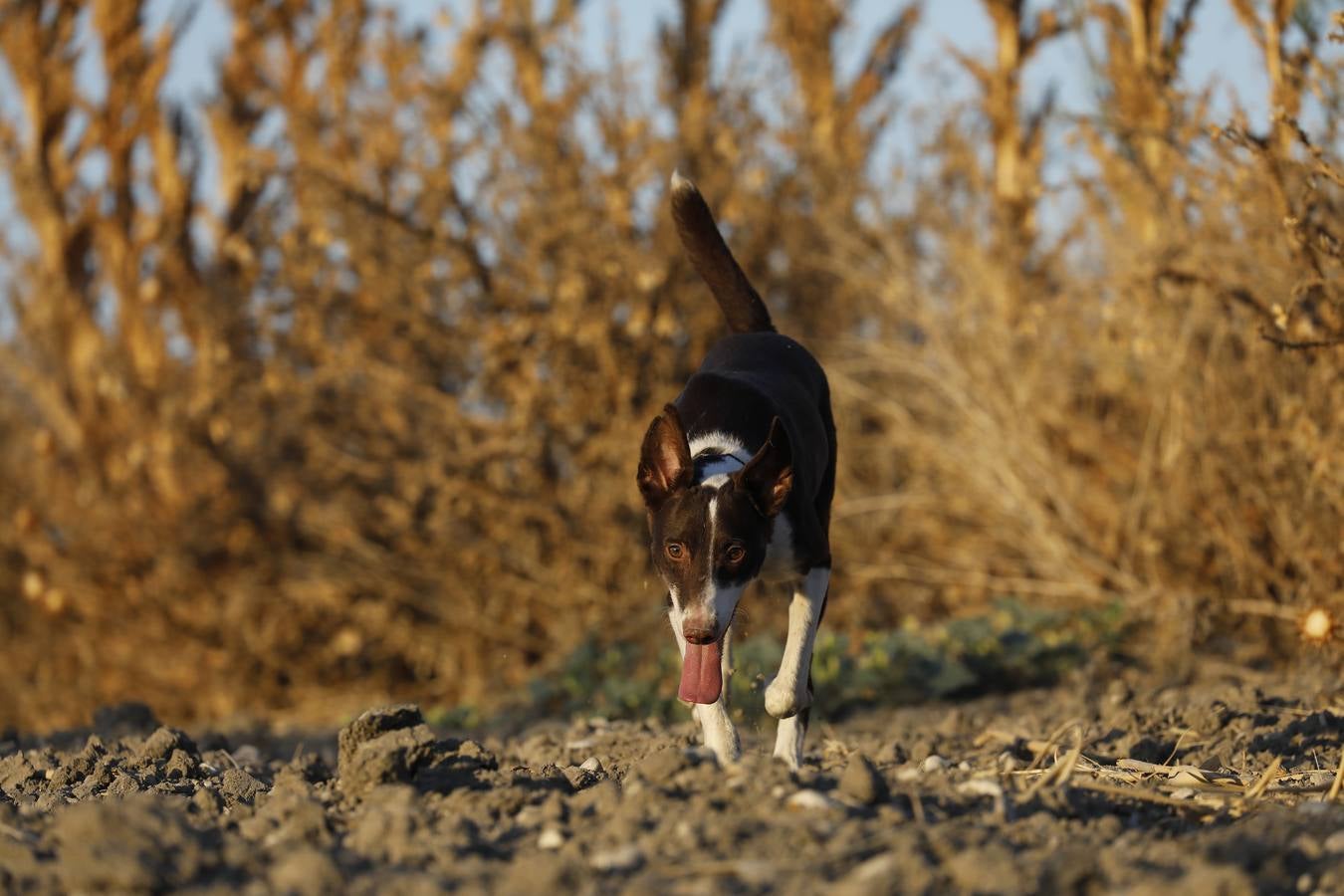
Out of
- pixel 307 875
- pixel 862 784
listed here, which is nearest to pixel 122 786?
pixel 307 875

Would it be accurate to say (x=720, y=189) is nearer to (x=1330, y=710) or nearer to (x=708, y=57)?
(x=708, y=57)

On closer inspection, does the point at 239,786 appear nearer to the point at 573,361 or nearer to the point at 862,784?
the point at 862,784

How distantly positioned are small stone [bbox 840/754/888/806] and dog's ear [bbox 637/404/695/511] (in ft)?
4.85

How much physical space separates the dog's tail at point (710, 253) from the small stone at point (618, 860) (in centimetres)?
350

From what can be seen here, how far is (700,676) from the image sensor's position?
4.87 meters

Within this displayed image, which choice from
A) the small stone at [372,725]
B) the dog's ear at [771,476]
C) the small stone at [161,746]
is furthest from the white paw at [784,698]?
the small stone at [161,746]

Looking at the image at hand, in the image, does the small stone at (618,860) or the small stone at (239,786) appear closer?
the small stone at (618,860)

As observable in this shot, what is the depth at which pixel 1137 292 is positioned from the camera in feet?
25.7

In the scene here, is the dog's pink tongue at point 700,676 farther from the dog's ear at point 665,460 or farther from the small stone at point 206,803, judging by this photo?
the small stone at point 206,803

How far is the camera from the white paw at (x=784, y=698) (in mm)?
5148

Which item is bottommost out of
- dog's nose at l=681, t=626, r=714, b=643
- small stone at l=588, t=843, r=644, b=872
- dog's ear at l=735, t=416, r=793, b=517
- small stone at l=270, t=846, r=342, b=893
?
small stone at l=270, t=846, r=342, b=893

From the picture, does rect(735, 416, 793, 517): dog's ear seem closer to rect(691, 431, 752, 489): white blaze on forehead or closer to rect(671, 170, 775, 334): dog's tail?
rect(691, 431, 752, 489): white blaze on forehead

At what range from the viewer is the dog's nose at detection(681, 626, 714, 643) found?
476 centimetres

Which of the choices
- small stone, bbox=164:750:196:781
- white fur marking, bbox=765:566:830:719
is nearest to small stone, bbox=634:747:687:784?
white fur marking, bbox=765:566:830:719
